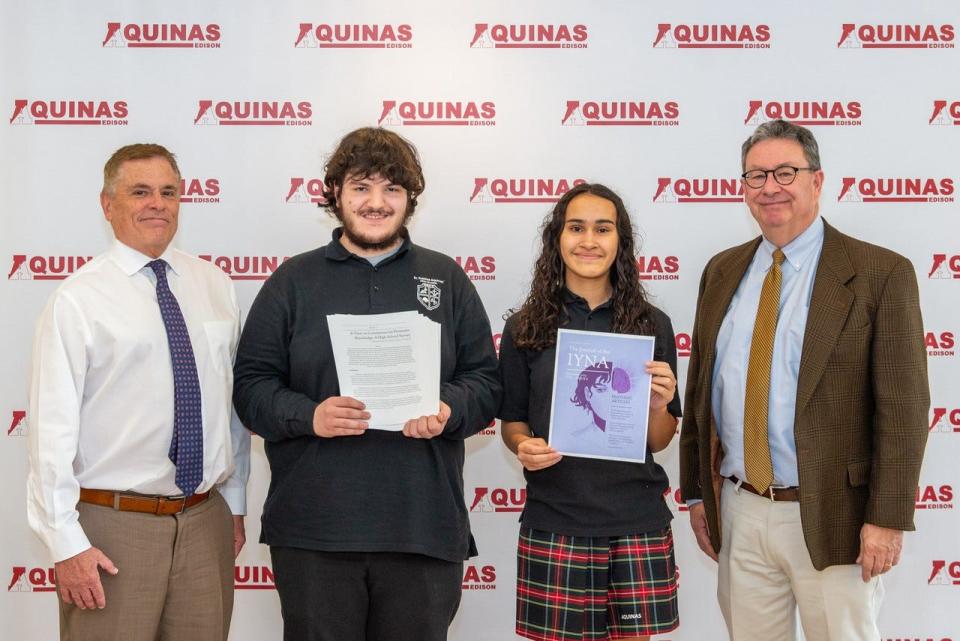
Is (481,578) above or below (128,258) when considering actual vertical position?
below

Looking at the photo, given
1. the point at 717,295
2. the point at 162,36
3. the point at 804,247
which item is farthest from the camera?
the point at 162,36

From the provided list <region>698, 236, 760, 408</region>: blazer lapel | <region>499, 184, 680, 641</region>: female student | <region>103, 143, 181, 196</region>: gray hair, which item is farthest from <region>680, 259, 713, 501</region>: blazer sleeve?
<region>103, 143, 181, 196</region>: gray hair

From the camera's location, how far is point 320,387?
93.5 inches

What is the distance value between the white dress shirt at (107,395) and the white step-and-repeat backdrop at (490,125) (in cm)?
102

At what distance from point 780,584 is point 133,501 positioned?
1.96 meters

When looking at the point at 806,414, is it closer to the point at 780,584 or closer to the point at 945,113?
the point at 780,584

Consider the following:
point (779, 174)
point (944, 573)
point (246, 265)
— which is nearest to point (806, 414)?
point (779, 174)

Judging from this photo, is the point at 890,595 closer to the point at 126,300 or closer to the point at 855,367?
the point at 855,367

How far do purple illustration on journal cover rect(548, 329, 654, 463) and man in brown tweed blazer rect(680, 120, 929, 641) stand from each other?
0.31m

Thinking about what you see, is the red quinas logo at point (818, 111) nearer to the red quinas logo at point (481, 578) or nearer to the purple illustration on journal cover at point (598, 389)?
the purple illustration on journal cover at point (598, 389)

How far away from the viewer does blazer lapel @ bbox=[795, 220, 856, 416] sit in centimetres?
232

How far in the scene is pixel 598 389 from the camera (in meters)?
2.39

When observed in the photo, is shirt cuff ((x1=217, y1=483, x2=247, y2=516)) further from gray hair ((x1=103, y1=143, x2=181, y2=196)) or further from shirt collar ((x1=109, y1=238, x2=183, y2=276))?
gray hair ((x1=103, y1=143, x2=181, y2=196))

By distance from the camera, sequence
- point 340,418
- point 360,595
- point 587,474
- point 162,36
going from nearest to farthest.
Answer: point 340,418 < point 360,595 < point 587,474 < point 162,36
